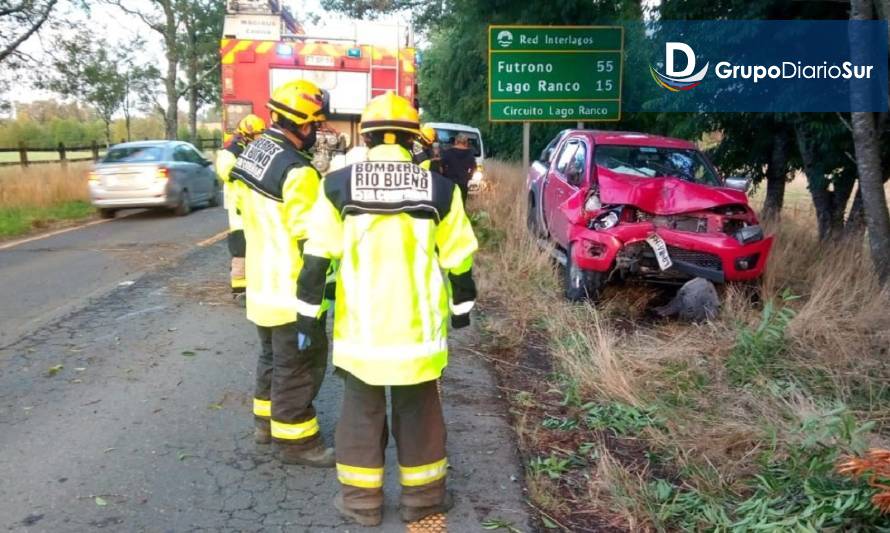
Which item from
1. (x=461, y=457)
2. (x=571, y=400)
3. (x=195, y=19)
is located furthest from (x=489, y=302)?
(x=195, y=19)

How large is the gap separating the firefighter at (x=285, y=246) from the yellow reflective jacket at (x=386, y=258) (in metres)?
0.51

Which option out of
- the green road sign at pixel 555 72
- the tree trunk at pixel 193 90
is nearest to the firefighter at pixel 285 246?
the green road sign at pixel 555 72

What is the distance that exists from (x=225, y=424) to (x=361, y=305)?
1728mm

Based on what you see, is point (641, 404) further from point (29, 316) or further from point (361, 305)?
point (29, 316)

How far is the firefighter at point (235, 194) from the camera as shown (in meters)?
5.38

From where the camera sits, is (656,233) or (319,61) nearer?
(656,233)

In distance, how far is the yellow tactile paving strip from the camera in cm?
341

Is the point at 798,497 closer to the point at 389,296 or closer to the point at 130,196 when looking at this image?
the point at 389,296

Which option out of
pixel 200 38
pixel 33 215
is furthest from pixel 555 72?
pixel 200 38

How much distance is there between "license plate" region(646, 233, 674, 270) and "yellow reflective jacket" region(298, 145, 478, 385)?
3918 millimetres

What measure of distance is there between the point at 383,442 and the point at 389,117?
142 cm

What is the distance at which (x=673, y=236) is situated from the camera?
6922 millimetres

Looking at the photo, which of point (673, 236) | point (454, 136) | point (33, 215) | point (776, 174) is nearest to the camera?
point (673, 236)

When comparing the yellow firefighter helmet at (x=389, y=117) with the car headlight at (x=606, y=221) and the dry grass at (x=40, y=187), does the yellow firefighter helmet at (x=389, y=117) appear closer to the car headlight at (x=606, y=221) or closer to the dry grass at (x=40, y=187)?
the car headlight at (x=606, y=221)
